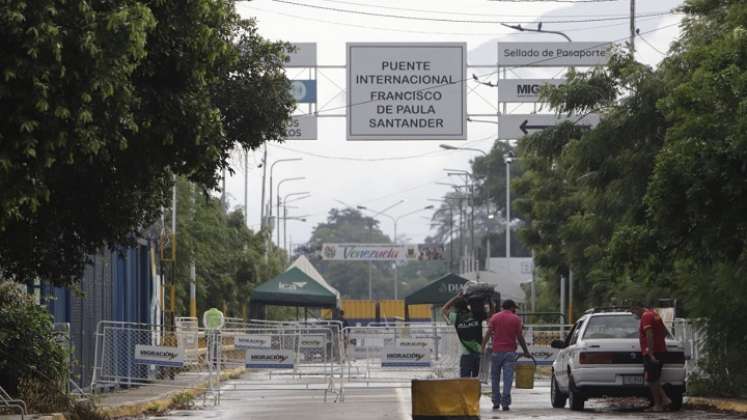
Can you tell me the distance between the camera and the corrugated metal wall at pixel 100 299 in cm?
2608

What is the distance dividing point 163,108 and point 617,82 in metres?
16.5

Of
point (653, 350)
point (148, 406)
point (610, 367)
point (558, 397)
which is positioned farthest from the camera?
point (148, 406)

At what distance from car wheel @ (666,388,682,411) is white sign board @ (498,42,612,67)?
716 inches

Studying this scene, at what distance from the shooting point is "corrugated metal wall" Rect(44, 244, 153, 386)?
85.6 feet

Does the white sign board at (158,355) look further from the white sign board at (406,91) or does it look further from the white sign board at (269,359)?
the white sign board at (406,91)

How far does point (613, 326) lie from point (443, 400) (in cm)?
514

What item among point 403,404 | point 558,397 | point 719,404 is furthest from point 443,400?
point 719,404

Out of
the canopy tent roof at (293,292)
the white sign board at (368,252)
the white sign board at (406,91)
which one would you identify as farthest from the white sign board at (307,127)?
the white sign board at (368,252)

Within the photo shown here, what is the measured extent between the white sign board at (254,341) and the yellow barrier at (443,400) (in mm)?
8793

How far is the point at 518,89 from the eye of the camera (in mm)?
38625

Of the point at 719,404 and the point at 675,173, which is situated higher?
the point at 675,173

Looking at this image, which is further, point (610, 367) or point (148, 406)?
point (148, 406)

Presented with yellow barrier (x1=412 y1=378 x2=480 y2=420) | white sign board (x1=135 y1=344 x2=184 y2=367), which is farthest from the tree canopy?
white sign board (x1=135 y1=344 x2=184 y2=367)

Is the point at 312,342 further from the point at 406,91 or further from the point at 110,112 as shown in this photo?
the point at 110,112
